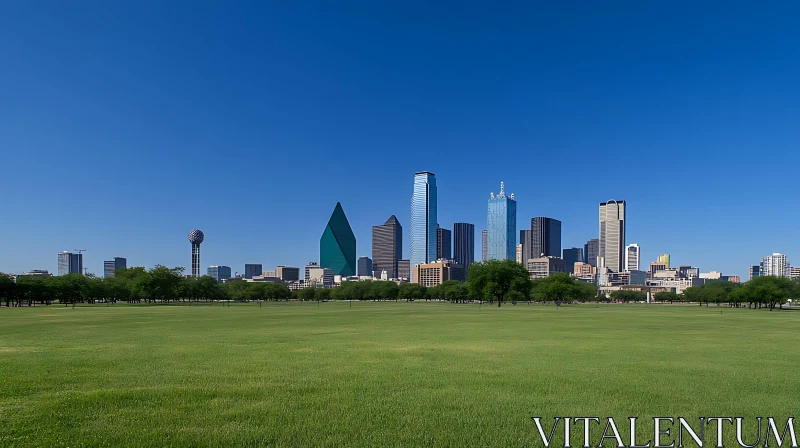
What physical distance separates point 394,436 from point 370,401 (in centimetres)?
301

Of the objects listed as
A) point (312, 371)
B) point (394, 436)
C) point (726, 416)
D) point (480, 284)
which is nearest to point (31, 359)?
point (312, 371)

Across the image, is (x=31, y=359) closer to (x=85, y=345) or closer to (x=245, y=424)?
(x=85, y=345)

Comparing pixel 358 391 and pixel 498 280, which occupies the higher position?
pixel 358 391

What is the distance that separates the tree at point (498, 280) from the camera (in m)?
120

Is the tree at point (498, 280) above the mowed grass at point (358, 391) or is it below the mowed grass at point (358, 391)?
below

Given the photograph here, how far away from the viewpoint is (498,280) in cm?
12206

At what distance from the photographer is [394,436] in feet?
34.9

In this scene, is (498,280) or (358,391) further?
(498,280)

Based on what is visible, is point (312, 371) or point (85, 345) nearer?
point (312, 371)

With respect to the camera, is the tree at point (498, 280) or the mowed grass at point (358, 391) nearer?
the mowed grass at point (358, 391)

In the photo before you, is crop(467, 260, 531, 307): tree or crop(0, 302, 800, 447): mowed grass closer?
crop(0, 302, 800, 447): mowed grass

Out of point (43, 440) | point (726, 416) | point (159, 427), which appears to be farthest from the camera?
point (726, 416)

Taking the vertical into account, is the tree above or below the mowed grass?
below

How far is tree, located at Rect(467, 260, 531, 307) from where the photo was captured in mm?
120375
